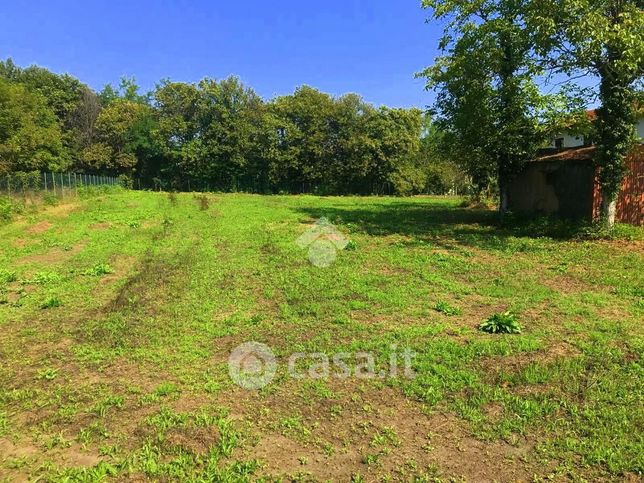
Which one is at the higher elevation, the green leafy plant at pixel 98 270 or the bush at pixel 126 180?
the bush at pixel 126 180

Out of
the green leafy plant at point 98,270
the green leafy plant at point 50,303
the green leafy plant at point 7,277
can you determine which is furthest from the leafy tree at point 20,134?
the green leafy plant at point 50,303

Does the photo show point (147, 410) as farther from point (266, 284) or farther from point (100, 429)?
point (266, 284)

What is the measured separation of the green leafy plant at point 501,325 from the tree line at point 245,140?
140 feet

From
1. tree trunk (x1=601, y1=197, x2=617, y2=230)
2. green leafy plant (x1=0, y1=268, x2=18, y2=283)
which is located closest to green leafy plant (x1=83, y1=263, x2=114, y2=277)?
green leafy plant (x1=0, y1=268, x2=18, y2=283)

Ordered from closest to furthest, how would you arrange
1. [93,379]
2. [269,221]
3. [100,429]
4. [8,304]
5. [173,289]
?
1. [100,429]
2. [93,379]
3. [8,304]
4. [173,289]
5. [269,221]

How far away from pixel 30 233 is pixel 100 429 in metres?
13.6

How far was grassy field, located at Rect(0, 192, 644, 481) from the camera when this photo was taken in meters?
3.40

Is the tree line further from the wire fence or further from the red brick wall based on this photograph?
the red brick wall

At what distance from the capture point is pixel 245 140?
50188mm

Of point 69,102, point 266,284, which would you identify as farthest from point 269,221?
point 69,102

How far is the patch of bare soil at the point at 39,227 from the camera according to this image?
15.4m

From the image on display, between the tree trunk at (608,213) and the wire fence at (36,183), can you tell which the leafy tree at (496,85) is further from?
the wire fence at (36,183)

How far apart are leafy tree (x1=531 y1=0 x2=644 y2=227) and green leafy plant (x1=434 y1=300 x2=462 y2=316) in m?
7.82

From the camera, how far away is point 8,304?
742cm
